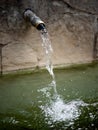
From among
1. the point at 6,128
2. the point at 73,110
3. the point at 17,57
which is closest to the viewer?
the point at 6,128

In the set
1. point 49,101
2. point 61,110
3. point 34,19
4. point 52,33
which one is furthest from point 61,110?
point 52,33

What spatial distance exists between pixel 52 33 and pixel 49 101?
1.17m

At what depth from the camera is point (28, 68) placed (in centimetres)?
442

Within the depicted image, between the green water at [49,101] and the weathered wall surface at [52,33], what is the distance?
0.72 ft

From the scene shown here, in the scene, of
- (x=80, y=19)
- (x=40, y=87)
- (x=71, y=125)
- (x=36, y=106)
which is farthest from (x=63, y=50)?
(x=71, y=125)

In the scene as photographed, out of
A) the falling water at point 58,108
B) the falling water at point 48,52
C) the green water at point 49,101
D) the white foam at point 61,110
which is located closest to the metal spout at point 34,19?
the falling water at point 58,108

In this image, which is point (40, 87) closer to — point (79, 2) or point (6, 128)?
point (6, 128)

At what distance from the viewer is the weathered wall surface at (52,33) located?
415cm

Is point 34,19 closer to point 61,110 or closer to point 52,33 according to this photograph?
point 52,33

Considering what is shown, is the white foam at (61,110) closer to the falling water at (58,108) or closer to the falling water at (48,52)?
the falling water at (58,108)

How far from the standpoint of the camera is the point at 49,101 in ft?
11.9

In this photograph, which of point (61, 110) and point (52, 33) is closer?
point (61, 110)

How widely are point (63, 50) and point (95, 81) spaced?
2.37 feet

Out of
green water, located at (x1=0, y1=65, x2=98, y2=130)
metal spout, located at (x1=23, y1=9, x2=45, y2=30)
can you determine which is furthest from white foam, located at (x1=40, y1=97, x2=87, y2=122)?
metal spout, located at (x1=23, y1=9, x2=45, y2=30)
